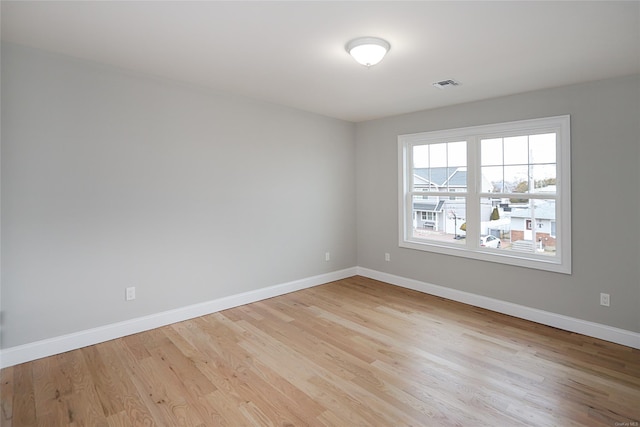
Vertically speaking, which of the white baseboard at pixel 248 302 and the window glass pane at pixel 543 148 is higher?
the window glass pane at pixel 543 148

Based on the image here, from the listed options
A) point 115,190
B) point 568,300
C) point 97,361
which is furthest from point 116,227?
point 568,300

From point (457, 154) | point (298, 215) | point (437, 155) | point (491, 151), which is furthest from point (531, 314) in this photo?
point (298, 215)

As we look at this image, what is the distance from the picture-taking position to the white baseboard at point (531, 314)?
120 inches

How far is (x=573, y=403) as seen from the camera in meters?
2.19

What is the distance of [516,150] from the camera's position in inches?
147

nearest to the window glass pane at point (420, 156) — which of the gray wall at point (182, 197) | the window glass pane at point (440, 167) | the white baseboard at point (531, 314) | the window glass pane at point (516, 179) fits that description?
the window glass pane at point (440, 167)

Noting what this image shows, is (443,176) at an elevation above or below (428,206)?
above

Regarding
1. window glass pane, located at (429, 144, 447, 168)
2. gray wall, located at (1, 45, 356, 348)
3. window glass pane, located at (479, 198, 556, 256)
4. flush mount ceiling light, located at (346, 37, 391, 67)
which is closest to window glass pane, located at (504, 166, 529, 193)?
window glass pane, located at (479, 198, 556, 256)

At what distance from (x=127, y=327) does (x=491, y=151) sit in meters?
4.34

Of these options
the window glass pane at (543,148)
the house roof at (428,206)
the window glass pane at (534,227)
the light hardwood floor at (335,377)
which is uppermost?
the window glass pane at (543,148)

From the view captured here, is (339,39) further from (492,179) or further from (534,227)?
(534,227)

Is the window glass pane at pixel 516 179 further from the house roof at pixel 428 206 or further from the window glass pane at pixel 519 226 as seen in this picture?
the house roof at pixel 428 206

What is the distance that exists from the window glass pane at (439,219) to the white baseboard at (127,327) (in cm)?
186

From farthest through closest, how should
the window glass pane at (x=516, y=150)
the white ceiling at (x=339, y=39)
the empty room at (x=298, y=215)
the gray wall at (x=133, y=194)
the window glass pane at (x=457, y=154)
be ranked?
the window glass pane at (x=457, y=154) → the window glass pane at (x=516, y=150) → the gray wall at (x=133, y=194) → the empty room at (x=298, y=215) → the white ceiling at (x=339, y=39)
